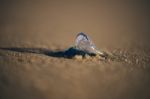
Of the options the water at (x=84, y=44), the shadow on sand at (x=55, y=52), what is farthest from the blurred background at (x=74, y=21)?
the water at (x=84, y=44)

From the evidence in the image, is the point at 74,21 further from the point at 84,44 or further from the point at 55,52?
the point at 84,44

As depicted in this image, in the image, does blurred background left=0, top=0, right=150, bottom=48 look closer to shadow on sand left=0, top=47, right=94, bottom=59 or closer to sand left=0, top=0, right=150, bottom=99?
sand left=0, top=0, right=150, bottom=99

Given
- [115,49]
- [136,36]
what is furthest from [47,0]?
[115,49]

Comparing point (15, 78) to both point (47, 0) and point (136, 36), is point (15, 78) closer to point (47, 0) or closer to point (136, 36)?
point (136, 36)

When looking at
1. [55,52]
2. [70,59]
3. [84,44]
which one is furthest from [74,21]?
[70,59]

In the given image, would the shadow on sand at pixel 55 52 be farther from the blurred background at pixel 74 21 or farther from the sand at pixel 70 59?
the blurred background at pixel 74 21

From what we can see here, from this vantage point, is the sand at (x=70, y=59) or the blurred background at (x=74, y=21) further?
the blurred background at (x=74, y=21)

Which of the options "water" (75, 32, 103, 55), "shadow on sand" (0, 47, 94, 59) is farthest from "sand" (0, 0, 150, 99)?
"water" (75, 32, 103, 55)

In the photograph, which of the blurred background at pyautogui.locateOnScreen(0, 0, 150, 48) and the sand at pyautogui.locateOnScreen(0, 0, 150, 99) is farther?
the blurred background at pyautogui.locateOnScreen(0, 0, 150, 48)
